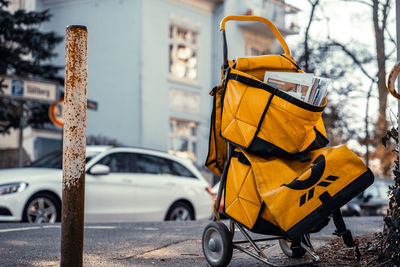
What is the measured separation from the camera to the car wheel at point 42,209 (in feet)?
29.0

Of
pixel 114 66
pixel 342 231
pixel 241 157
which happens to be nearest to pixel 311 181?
pixel 342 231

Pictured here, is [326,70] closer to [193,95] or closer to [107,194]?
[193,95]

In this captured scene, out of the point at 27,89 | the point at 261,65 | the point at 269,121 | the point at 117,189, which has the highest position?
the point at 27,89

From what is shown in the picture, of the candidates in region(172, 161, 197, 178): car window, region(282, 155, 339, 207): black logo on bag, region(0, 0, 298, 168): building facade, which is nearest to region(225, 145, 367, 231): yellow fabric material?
region(282, 155, 339, 207): black logo on bag

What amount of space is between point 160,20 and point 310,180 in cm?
1802

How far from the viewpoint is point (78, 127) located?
337 centimetres

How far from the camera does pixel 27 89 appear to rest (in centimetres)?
1107

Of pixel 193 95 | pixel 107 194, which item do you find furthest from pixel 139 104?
pixel 107 194

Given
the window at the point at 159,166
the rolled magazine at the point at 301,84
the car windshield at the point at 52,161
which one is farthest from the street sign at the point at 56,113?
the rolled magazine at the point at 301,84

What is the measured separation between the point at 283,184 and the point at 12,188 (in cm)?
595

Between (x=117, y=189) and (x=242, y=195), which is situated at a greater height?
(x=242, y=195)

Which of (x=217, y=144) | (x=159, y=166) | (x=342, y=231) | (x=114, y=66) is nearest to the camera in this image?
(x=342, y=231)

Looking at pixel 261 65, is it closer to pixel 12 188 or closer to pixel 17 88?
pixel 12 188

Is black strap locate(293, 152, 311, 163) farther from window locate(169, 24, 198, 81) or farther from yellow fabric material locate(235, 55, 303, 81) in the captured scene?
window locate(169, 24, 198, 81)
